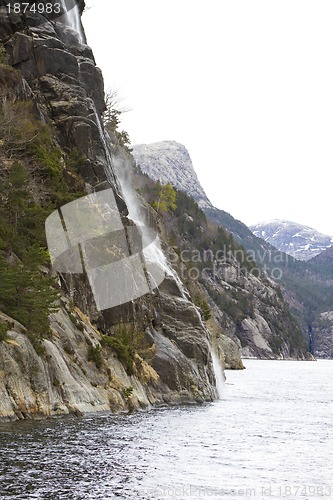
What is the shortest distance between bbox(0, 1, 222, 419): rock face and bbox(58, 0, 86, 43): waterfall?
5.82 ft

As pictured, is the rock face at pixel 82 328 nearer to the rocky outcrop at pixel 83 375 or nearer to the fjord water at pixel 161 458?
the rocky outcrop at pixel 83 375

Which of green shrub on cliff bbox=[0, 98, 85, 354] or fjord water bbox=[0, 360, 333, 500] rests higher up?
green shrub on cliff bbox=[0, 98, 85, 354]

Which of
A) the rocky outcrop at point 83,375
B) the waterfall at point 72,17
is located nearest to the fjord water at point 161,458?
the rocky outcrop at point 83,375

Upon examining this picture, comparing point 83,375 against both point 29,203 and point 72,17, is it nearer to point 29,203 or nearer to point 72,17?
point 29,203

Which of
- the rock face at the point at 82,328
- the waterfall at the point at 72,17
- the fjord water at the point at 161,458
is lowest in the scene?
the fjord water at the point at 161,458

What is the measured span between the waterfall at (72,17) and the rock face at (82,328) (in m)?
1.77

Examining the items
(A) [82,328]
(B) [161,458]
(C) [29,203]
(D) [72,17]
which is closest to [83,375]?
(A) [82,328]

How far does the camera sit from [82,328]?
39.2m

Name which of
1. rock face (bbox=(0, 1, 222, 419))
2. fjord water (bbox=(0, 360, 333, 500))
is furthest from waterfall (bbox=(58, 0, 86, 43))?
fjord water (bbox=(0, 360, 333, 500))

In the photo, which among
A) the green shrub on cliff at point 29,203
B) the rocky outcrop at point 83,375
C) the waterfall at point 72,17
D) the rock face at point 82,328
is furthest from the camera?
the waterfall at point 72,17

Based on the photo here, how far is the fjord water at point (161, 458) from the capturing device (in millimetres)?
19078

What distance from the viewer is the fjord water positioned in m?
19.1

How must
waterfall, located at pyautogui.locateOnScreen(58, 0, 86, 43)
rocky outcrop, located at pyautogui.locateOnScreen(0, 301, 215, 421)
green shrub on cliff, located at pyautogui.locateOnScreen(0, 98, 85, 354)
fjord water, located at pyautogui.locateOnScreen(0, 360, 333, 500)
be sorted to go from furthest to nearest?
waterfall, located at pyautogui.locateOnScreen(58, 0, 86, 43) < green shrub on cliff, located at pyautogui.locateOnScreen(0, 98, 85, 354) < rocky outcrop, located at pyautogui.locateOnScreen(0, 301, 215, 421) < fjord water, located at pyautogui.locateOnScreen(0, 360, 333, 500)

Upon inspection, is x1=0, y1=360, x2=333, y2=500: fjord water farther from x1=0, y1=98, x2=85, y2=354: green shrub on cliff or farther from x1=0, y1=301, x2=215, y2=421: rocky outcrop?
x1=0, y1=98, x2=85, y2=354: green shrub on cliff
